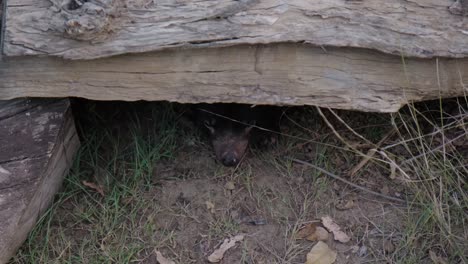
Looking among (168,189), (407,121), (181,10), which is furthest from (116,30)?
(407,121)

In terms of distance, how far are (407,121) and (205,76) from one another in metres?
1.25

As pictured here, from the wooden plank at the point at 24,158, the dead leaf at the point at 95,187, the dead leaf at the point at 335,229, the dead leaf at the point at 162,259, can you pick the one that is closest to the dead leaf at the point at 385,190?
the dead leaf at the point at 335,229

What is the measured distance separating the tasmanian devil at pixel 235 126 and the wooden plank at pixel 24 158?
0.89 m

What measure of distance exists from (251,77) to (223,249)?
2.93ft

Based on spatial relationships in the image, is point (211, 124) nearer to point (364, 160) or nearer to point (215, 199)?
point (215, 199)

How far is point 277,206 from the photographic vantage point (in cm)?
351

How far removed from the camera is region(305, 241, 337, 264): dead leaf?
10.6 ft

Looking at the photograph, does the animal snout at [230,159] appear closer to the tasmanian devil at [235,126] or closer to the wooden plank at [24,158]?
the tasmanian devil at [235,126]

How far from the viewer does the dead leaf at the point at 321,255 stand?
3.22m

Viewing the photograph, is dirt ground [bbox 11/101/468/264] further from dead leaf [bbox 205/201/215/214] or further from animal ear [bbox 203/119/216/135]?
animal ear [bbox 203/119/216/135]

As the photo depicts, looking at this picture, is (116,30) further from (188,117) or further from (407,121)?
(407,121)

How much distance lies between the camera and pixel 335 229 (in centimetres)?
336

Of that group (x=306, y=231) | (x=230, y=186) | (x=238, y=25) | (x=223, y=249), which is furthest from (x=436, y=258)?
(x=238, y=25)

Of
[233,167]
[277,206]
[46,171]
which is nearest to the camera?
[46,171]
